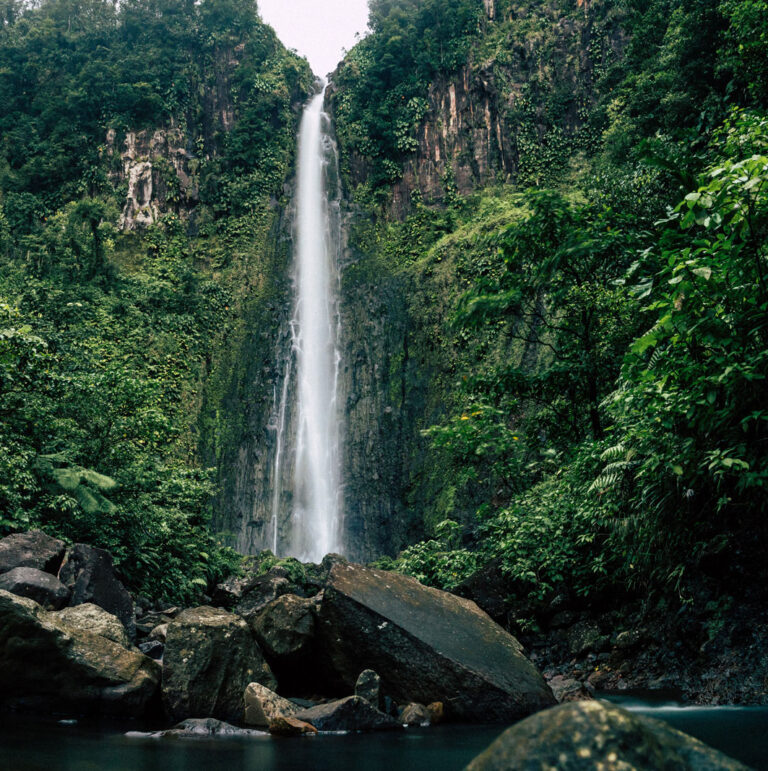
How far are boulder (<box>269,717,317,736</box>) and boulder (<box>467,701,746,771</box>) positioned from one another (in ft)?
11.3

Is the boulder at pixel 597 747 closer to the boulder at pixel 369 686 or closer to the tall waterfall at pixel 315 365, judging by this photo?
the boulder at pixel 369 686

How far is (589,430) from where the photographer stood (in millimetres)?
9281

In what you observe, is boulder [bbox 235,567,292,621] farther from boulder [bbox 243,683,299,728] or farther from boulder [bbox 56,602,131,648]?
boulder [bbox 243,683,299,728]

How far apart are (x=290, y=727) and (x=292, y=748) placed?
0.53m

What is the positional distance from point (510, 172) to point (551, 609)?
22.7 m

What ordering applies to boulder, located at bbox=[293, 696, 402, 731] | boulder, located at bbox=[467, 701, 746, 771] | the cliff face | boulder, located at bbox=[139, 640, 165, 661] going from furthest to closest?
the cliff face, boulder, located at bbox=[139, 640, 165, 661], boulder, located at bbox=[293, 696, 402, 731], boulder, located at bbox=[467, 701, 746, 771]

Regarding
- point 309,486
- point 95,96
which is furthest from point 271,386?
point 95,96

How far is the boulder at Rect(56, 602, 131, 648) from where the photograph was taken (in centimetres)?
615

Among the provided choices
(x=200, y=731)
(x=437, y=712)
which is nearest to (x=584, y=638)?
(x=437, y=712)

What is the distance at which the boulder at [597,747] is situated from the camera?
6.12 ft

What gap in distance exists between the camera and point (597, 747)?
188 centimetres

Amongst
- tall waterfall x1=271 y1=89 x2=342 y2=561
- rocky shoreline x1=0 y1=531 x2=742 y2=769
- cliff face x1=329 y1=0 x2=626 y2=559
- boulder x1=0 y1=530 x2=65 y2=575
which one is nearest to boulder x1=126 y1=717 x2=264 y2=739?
rocky shoreline x1=0 y1=531 x2=742 y2=769

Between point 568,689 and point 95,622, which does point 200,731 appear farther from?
point 568,689

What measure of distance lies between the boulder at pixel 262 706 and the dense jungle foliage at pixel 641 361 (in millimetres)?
3666
